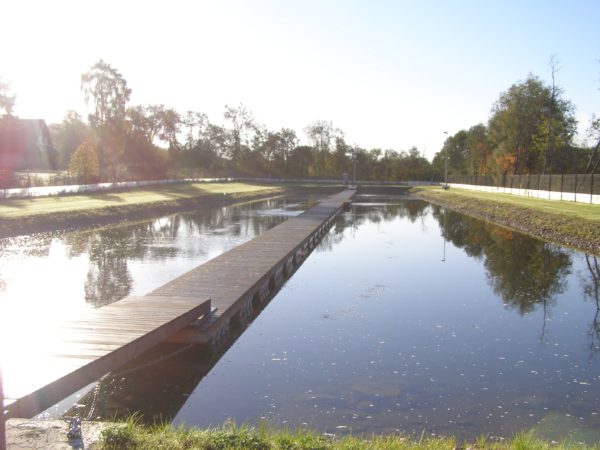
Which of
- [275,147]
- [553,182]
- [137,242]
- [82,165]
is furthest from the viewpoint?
[275,147]

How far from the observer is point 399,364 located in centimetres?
827

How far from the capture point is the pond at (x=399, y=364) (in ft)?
21.6

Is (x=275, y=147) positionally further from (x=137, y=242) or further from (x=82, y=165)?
(x=137, y=242)

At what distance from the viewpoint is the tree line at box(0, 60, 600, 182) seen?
2329 inches

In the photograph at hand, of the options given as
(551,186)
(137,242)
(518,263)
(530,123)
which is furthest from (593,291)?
(530,123)

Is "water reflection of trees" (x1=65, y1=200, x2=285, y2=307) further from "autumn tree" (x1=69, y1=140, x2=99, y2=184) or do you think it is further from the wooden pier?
"autumn tree" (x1=69, y1=140, x2=99, y2=184)

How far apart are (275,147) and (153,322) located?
91.9 metres

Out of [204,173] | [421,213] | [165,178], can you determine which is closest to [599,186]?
[421,213]

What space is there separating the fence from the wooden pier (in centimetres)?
2264

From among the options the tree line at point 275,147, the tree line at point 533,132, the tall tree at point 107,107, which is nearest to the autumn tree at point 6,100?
the tree line at point 275,147

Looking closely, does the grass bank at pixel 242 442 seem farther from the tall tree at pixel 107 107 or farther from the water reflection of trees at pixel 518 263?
the tall tree at pixel 107 107

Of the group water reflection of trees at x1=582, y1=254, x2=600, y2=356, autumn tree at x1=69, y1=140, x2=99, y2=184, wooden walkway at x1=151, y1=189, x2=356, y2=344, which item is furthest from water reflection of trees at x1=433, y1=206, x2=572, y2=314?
autumn tree at x1=69, y1=140, x2=99, y2=184

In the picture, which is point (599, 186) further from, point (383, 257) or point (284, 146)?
point (284, 146)

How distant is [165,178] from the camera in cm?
6394
